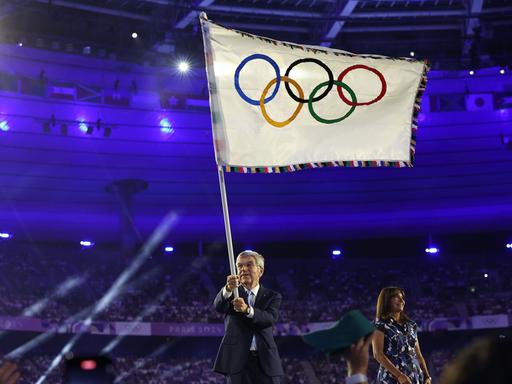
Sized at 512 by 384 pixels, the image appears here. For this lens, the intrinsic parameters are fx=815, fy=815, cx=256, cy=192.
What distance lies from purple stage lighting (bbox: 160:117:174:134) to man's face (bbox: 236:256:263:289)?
758 inches

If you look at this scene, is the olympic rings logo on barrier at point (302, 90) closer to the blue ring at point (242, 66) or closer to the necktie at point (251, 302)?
the blue ring at point (242, 66)

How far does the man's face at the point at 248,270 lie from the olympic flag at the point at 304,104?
94cm

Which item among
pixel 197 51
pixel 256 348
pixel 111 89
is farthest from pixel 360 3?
pixel 256 348

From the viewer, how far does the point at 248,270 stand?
19.1 ft

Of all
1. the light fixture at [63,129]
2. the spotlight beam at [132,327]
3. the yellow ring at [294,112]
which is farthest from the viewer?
the spotlight beam at [132,327]

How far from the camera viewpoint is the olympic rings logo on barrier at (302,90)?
271 inches

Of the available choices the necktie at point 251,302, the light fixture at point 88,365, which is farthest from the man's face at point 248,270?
the light fixture at point 88,365

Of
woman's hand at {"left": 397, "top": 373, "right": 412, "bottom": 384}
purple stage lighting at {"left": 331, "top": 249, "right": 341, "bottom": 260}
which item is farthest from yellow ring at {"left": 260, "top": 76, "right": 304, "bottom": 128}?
purple stage lighting at {"left": 331, "top": 249, "right": 341, "bottom": 260}

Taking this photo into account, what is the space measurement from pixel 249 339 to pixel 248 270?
515 mm

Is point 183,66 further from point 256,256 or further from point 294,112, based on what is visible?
point 256,256

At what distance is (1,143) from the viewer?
25203 mm

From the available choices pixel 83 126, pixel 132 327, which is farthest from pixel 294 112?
pixel 132 327

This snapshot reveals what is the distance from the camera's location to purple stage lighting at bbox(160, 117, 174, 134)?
24875 millimetres

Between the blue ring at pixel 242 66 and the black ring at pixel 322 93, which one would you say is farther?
the black ring at pixel 322 93
